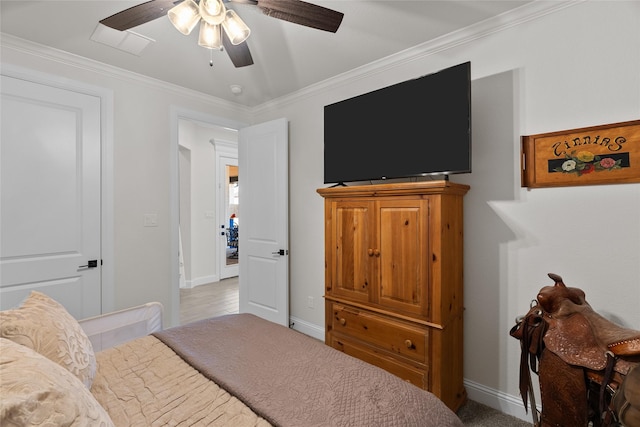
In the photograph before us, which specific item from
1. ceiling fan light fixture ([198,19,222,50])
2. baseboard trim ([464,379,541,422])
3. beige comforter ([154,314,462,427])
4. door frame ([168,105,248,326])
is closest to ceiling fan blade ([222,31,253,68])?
ceiling fan light fixture ([198,19,222,50])

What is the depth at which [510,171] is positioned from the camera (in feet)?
6.66

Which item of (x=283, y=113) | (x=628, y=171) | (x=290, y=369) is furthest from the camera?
(x=283, y=113)

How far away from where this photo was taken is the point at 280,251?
328 centimetres

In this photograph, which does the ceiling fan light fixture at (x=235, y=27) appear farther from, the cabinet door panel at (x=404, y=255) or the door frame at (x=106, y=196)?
the door frame at (x=106, y=196)

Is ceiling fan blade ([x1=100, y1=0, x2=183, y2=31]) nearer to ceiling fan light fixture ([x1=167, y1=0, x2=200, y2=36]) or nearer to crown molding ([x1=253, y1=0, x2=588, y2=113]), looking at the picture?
ceiling fan light fixture ([x1=167, y1=0, x2=200, y2=36])

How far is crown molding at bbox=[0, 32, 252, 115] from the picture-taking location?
2.30 m

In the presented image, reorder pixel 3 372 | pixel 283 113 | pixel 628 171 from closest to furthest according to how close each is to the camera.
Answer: pixel 3 372 → pixel 628 171 → pixel 283 113

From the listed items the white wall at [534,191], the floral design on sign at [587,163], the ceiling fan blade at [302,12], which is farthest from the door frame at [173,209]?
the floral design on sign at [587,163]

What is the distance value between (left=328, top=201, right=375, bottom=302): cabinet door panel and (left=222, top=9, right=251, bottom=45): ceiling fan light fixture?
4.22 ft

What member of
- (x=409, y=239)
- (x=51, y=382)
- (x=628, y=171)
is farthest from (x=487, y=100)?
(x=51, y=382)

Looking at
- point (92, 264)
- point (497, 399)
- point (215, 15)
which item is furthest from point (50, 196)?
point (497, 399)

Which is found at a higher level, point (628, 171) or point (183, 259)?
point (628, 171)

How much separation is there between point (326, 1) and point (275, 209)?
79.0 inches

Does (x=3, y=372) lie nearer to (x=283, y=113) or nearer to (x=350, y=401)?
(x=350, y=401)
